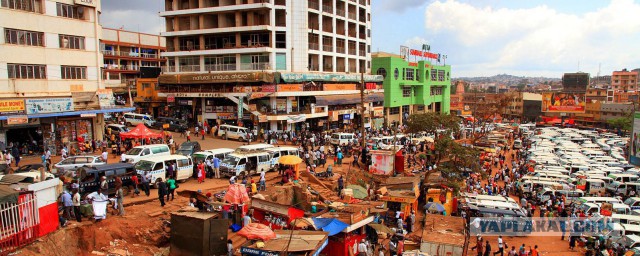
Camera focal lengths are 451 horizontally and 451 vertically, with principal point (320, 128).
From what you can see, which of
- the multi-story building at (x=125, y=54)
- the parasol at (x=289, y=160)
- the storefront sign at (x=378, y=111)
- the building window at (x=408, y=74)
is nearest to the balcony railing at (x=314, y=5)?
the storefront sign at (x=378, y=111)

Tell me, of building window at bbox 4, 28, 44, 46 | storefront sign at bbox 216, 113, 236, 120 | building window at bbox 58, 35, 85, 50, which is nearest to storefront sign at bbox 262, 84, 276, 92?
storefront sign at bbox 216, 113, 236, 120

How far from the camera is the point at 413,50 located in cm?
6544

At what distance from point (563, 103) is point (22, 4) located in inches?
3352

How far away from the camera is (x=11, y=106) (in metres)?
26.4

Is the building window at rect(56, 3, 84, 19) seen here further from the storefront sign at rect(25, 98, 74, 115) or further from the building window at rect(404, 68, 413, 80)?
the building window at rect(404, 68, 413, 80)

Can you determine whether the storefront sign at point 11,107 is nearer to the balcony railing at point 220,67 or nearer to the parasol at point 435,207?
the balcony railing at point 220,67

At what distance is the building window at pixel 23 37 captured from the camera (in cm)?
2628

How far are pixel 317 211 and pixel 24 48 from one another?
20694 mm

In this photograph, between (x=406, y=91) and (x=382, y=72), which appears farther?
(x=406, y=91)

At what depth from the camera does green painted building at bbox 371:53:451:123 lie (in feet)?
200

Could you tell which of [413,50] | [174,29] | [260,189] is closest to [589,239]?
[260,189]

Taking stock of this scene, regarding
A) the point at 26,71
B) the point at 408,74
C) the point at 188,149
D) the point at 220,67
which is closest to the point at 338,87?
A: the point at 220,67

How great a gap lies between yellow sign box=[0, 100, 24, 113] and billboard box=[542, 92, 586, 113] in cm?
8383

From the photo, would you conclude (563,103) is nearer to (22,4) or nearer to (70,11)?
(70,11)
